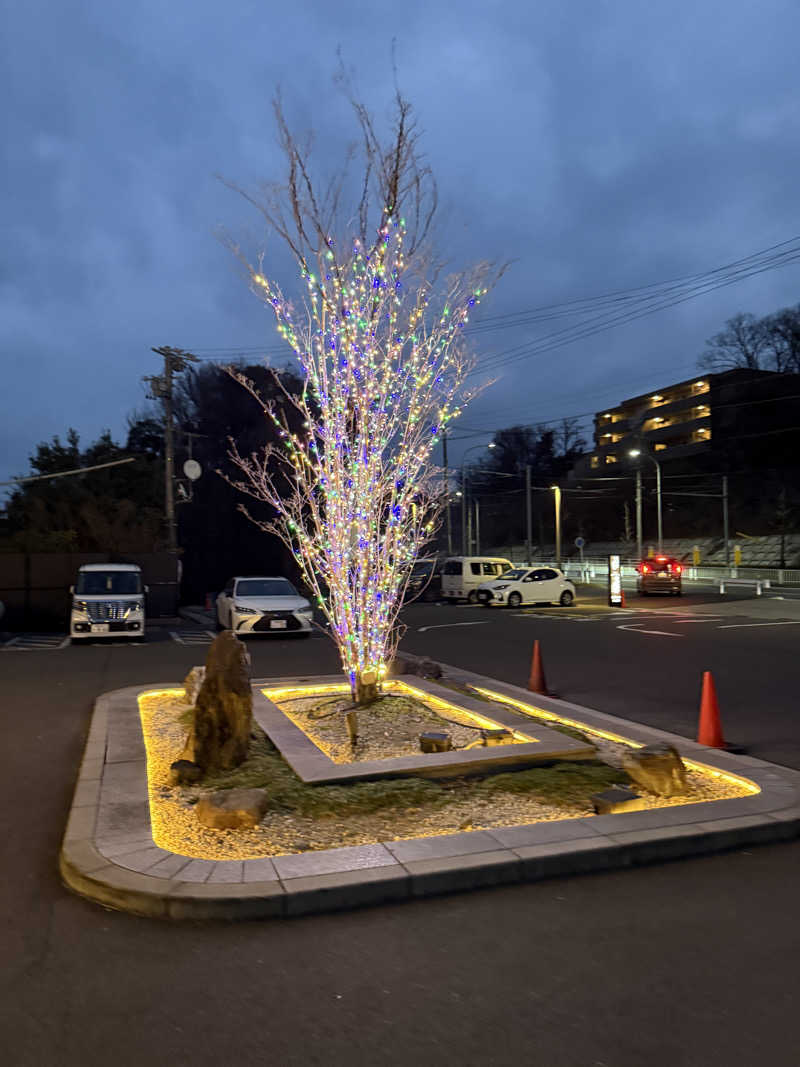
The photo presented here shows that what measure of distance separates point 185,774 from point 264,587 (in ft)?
45.1

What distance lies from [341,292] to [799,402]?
7085 centimetres

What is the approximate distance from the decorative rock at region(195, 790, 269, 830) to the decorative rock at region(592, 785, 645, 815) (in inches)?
89.8

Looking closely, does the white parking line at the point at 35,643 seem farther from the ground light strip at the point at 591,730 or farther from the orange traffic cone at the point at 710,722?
the orange traffic cone at the point at 710,722

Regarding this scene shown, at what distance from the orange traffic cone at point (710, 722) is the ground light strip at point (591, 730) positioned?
68 centimetres

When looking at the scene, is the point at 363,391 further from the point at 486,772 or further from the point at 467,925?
the point at 467,925

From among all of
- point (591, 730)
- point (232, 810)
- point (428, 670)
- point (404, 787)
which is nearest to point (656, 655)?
point (428, 670)

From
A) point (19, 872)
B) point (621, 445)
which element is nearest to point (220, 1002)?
point (19, 872)

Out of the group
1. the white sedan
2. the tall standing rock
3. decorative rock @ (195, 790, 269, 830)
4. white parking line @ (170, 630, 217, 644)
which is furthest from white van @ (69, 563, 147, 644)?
decorative rock @ (195, 790, 269, 830)

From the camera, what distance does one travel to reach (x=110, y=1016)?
3225mm

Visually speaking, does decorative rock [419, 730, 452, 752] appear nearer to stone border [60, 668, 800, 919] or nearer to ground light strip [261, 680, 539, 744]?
ground light strip [261, 680, 539, 744]

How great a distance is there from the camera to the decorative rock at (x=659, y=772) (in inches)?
232

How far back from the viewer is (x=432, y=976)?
353cm

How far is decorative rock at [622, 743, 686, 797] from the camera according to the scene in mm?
5891

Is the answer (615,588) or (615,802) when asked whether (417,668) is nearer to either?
(615,802)
